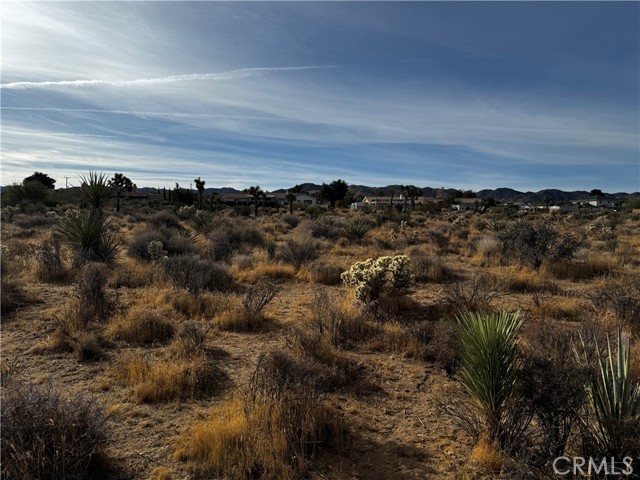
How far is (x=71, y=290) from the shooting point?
9.60 meters

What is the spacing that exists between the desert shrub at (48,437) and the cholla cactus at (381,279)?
5.66 m

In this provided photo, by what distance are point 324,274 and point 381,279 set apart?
3.03 meters

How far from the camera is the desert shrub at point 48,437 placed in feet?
10.2

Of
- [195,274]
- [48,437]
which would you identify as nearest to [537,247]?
[195,274]

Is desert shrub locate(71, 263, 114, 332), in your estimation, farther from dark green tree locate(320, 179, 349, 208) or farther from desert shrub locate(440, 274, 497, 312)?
dark green tree locate(320, 179, 349, 208)

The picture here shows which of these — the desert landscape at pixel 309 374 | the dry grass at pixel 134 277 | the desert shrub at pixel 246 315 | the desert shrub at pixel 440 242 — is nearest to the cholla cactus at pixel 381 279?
the desert landscape at pixel 309 374

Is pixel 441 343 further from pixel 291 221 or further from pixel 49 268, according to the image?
pixel 291 221

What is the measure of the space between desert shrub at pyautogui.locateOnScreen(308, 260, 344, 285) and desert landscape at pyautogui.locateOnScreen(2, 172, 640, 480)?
0.09m

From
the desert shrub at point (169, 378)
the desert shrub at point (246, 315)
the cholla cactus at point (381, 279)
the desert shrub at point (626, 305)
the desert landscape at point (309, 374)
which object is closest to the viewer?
the desert landscape at point (309, 374)

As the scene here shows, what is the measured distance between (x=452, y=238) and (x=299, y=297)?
1305cm

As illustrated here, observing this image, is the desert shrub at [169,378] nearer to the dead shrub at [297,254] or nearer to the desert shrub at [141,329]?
the desert shrub at [141,329]

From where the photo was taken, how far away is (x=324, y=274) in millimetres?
11633

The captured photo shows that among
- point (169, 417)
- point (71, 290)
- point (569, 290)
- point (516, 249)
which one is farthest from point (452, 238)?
point (169, 417)

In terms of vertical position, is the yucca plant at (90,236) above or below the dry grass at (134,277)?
above
